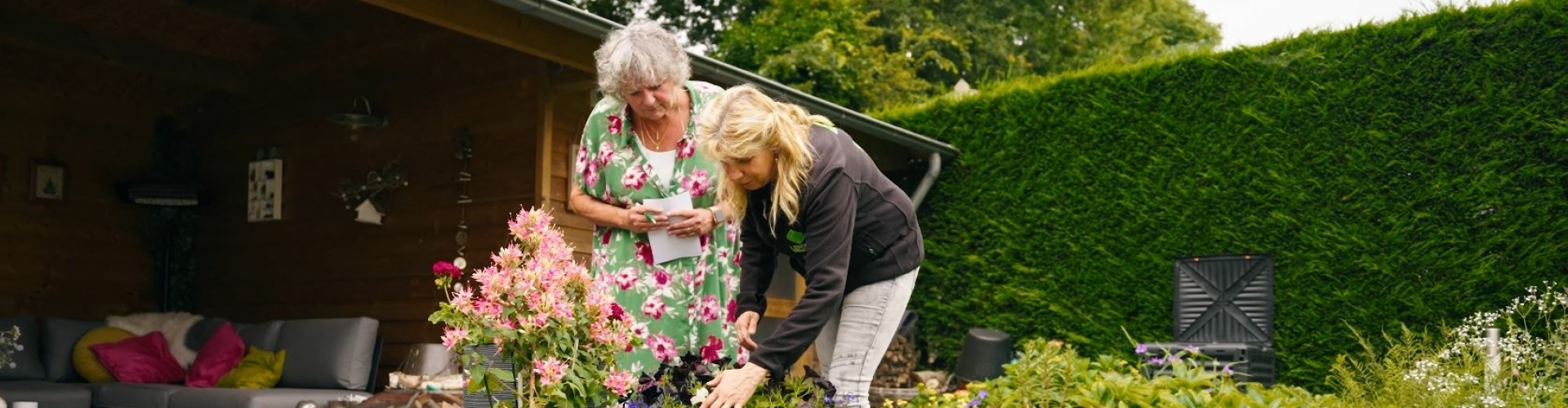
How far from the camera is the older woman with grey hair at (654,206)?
259 cm

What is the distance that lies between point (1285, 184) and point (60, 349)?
18.1ft

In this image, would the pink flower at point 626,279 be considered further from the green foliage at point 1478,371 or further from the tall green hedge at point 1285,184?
the tall green hedge at point 1285,184

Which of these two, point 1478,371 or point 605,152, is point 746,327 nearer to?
point 605,152

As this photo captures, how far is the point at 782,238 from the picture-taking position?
2.31 meters

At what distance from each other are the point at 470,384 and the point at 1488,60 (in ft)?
15.2

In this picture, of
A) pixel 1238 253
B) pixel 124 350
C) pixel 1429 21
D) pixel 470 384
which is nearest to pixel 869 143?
pixel 1238 253

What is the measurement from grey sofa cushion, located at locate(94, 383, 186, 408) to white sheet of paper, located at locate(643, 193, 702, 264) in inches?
136

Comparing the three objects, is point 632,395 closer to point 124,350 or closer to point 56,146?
point 124,350

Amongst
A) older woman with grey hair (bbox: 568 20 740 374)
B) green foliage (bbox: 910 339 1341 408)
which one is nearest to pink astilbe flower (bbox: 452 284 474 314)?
older woman with grey hair (bbox: 568 20 740 374)

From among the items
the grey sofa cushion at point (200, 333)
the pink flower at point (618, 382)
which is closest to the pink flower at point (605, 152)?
the pink flower at point (618, 382)

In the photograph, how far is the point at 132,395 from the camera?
5.37 meters

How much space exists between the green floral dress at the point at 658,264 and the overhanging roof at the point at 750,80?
27cm

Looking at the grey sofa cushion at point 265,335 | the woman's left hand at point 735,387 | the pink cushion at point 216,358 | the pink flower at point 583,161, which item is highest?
the pink flower at point 583,161

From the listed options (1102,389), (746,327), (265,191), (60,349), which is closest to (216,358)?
(60,349)
